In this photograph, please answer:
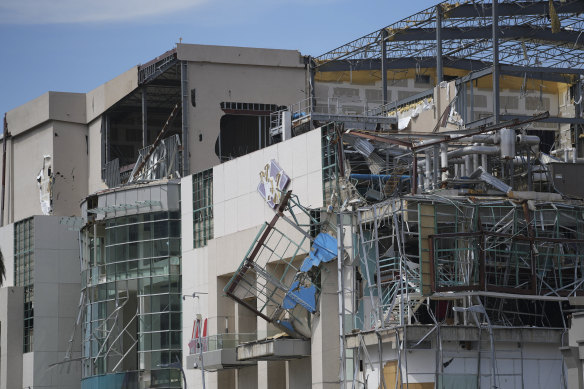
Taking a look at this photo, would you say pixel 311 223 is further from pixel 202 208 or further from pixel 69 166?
pixel 69 166

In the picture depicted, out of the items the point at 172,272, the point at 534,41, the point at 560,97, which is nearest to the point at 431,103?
the point at 534,41

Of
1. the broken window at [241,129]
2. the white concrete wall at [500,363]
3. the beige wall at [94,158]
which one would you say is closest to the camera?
the white concrete wall at [500,363]

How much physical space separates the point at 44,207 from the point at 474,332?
169 ft

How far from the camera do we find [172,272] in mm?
81062

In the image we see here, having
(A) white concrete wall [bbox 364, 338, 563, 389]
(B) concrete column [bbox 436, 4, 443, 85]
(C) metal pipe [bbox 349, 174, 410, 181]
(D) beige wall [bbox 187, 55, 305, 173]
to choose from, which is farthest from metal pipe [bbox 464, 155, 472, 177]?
(D) beige wall [bbox 187, 55, 305, 173]

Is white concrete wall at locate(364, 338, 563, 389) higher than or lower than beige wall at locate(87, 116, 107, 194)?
lower

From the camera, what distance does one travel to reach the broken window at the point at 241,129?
89500 millimetres

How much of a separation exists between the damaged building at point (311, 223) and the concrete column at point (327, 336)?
0.32ft

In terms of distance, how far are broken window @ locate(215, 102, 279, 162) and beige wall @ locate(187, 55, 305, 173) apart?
0.41 meters

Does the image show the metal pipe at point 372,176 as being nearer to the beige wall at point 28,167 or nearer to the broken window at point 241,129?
the broken window at point 241,129

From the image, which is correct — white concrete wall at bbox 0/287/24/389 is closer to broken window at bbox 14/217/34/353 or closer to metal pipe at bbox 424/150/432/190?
broken window at bbox 14/217/34/353

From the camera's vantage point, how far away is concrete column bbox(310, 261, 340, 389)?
214ft

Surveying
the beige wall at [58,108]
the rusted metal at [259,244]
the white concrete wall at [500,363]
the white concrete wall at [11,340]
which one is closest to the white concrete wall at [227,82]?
the beige wall at [58,108]

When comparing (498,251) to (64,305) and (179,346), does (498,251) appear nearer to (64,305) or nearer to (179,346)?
(179,346)
